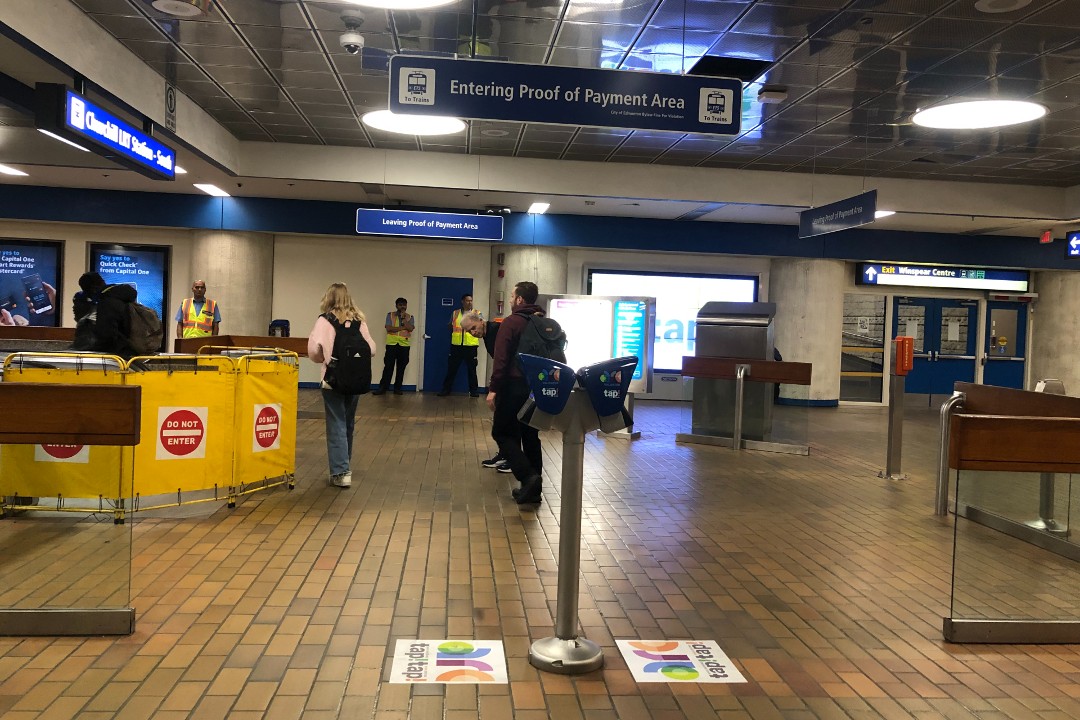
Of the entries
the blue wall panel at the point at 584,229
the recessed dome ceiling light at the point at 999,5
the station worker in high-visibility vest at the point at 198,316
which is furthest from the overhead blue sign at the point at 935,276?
the station worker in high-visibility vest at the point at 198,316

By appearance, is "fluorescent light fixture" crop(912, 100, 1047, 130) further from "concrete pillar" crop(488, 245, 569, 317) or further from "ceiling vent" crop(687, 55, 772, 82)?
"concrete pillar" crop(488, 245, 569, 317)

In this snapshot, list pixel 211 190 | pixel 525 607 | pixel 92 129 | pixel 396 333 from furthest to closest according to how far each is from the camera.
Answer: pixel 396 333, pixel 211 190, pixel 92 129, pixel 525 607

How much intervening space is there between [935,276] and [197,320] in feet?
44.2

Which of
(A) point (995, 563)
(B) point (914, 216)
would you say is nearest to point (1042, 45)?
(A) point (995, 563)

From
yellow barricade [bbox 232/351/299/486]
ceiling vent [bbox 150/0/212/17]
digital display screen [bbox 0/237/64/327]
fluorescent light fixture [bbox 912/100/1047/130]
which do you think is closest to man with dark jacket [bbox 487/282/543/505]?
yellow barricade [bbox 232/351/299/486]

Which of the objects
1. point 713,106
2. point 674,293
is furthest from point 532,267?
point 713,106

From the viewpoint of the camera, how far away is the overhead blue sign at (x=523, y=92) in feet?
19.0

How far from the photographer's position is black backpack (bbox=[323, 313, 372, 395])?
6.45 m

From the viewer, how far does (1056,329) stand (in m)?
17.2

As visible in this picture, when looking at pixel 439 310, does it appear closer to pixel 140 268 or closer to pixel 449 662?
pixel 140 268

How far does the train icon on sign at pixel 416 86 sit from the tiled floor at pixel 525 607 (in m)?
2.81

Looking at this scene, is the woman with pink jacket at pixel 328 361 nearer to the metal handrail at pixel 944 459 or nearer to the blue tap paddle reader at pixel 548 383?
the blue tap paddle reader at pixel 548 383

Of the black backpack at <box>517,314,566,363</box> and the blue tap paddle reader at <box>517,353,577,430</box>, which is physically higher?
the black backpack at <box>517,314,566,363</box>

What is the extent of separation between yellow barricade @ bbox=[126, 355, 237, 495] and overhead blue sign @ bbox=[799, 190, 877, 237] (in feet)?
23.5
